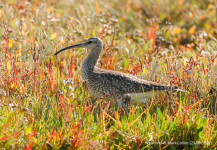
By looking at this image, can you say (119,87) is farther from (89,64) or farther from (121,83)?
(89,64)

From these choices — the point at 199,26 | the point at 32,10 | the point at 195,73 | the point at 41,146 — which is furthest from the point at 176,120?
the point at 199,26

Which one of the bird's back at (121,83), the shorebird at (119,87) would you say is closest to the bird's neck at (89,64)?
the shorebird at (119,87)

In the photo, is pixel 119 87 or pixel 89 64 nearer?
pixel 119 87

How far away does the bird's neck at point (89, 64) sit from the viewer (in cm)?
552

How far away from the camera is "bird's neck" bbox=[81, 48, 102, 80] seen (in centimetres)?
552

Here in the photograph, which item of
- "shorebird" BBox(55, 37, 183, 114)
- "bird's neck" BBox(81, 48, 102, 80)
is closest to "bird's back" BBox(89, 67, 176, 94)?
"shorebird" BBox(55, 37, 183, 114)

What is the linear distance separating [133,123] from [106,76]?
4.23 ft

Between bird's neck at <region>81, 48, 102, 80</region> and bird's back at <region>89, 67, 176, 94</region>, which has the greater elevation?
bird's neck at <region>81, 48, 102, 80</region>

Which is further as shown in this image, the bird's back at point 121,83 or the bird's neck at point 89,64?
the bird's neck at point 89,64

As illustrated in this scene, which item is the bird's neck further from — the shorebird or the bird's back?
the bird's back

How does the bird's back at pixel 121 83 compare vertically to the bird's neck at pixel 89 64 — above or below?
below

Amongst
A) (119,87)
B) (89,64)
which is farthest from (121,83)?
(89,64)

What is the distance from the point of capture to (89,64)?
5676mm

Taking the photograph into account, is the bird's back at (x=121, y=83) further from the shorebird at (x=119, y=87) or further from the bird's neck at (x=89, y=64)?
the bird's neck at (x=89, y=64)
